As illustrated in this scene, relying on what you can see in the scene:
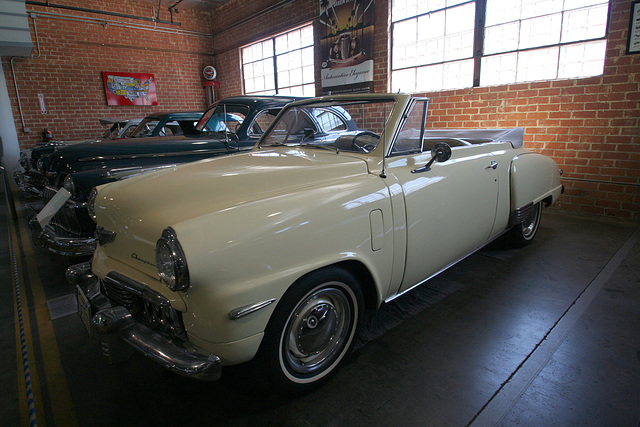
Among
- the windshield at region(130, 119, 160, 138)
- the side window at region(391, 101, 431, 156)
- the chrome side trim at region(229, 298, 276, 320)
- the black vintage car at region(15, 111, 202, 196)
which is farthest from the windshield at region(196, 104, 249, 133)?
the chrome side trim at region(229, 298, 276, 320)

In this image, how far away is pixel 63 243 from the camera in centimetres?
281

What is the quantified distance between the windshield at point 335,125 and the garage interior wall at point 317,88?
369 cm

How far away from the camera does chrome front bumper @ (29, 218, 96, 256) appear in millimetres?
2807

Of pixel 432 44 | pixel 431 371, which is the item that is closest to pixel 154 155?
pixel 431 371

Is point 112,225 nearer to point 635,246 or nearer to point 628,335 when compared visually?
point 628,335

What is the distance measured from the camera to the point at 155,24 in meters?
10.8

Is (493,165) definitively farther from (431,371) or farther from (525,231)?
(431,371)

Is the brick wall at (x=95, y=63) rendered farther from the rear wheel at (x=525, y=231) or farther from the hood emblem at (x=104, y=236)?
the rear wheel at (x=525, y=231)

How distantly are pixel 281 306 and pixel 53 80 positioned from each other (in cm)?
1127

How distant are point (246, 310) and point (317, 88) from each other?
25.6 feet

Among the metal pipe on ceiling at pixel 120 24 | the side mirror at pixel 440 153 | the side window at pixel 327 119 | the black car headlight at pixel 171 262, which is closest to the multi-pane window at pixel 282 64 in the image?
the metal pipe on ceiling at pixel 120 24

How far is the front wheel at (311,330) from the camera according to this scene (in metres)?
1.54

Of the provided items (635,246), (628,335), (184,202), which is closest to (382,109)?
(184,202)

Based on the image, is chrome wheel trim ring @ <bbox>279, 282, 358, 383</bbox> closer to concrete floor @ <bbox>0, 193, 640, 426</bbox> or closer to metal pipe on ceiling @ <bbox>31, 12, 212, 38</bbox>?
concrete floor @ <bbox>0, 193, 640, 426</bbox>
